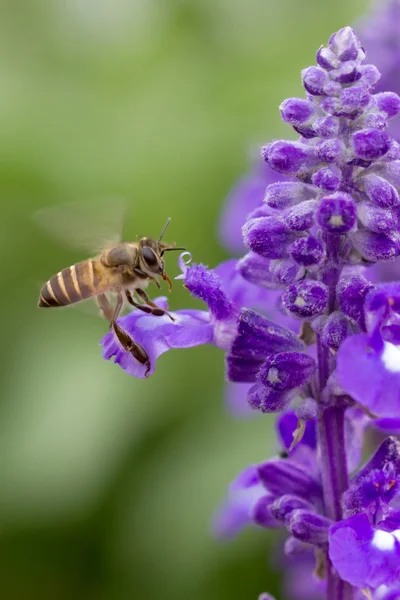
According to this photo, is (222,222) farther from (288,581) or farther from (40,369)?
(288,581)

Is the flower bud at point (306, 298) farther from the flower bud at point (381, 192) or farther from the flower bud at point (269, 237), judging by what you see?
the flower bud at point (381, 192)

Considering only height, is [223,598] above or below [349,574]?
above

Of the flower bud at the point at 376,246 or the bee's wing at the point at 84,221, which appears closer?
the flower bud at the point at 376,246

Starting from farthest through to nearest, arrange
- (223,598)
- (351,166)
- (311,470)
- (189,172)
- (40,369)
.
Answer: (189,172) → (40,369) → (223,598) → (311,470) → (351,166)

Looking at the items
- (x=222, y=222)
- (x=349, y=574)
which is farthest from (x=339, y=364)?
(x=222, y=222)

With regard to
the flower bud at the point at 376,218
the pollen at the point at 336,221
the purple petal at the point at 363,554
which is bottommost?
the purple petal at the point at 363,554

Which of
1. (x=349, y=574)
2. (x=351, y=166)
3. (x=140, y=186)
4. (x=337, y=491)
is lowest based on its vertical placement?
(x=349, y=574)

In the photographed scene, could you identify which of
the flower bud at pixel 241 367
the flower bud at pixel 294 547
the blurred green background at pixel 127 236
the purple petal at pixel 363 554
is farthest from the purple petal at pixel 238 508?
the blurred green background at pixel 127 236
